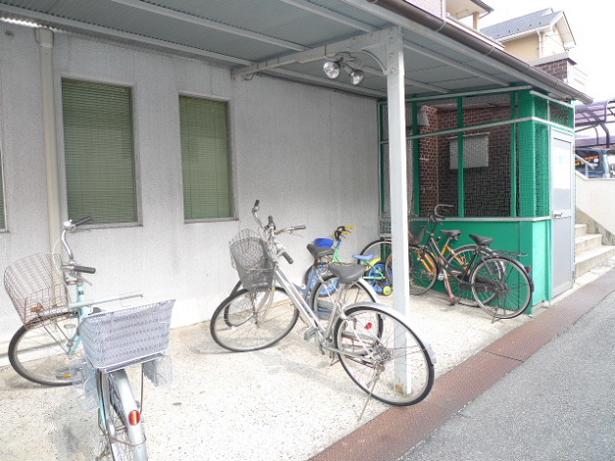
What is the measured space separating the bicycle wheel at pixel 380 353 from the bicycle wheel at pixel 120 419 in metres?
1.69

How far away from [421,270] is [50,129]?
15.1ft

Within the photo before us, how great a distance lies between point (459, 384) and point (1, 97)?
4.32 m

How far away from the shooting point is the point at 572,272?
685cm

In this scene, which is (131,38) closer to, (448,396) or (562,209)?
(448,396)

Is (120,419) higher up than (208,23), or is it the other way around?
(208,23)

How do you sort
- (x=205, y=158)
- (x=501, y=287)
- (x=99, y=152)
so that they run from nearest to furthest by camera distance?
(x=99, y=152) < (x=205, y=158) < (x=501, y=287)

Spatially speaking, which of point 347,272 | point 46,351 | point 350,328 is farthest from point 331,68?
point 46,351

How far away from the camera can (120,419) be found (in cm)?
220

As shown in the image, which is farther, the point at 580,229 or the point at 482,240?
the point at 580,229

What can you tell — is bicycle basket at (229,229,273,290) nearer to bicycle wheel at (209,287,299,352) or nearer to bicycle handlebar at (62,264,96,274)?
bicycle wheel at (209,287,299,352)

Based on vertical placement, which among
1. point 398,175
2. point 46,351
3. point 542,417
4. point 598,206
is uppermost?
point 398,175

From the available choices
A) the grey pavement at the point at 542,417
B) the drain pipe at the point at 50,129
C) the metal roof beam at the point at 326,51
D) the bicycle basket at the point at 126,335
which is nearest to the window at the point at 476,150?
the grey pavement at the point at 542,417

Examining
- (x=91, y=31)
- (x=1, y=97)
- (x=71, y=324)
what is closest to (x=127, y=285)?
(x=71, y=324)

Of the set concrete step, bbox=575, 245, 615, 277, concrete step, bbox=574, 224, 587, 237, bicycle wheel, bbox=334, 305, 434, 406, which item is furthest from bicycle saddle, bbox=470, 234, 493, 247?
concrete step, bbox=574, 224, 587, 237
